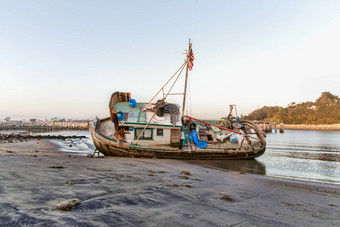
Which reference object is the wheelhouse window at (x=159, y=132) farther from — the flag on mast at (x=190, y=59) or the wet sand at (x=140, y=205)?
the wet sand at (x=140, y=205)

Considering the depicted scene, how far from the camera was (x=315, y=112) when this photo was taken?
4783 inches

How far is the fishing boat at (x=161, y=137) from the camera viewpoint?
51.4 feet

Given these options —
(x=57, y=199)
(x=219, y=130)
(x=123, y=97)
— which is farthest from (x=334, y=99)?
(x=57, y=199)

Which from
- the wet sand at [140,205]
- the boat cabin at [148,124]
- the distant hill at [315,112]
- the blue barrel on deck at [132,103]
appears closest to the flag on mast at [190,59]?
the boat cabin at [148,124]

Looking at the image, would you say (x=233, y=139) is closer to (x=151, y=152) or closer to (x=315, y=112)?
(x=151, y=152)

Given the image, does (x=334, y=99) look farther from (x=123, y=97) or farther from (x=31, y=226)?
(x=31, y=226)

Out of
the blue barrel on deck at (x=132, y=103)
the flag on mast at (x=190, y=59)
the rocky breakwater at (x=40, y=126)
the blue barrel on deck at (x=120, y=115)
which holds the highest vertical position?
the flag on mast at (x=190, y=59)

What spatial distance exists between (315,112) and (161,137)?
140 m

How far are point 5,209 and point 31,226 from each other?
1091mm

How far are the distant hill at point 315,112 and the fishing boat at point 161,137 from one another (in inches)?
4364

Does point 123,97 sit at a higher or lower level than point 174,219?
higher

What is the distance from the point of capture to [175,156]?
52.2 ft

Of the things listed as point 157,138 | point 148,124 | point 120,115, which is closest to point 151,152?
point 157,138

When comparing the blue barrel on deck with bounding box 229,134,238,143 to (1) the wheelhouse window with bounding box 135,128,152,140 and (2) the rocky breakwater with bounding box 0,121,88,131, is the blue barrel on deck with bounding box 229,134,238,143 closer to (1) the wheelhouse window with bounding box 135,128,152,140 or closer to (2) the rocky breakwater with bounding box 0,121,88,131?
(1) the wheelhouse window with bounding box 135,128,152,140
